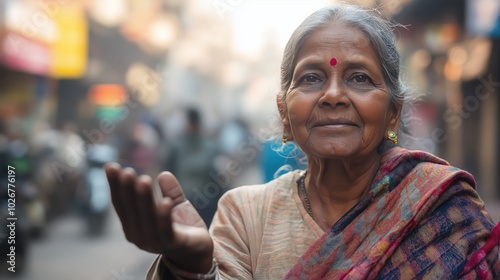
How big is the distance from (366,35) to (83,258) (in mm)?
6530

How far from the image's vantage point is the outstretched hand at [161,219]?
1.44m

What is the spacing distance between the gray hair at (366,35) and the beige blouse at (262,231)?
1.23ft

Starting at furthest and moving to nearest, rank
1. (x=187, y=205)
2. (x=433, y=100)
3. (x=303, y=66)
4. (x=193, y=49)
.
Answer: (x=433, y=100) < (x=193, y=49) < (x=303, y=66) < (x=187, y=205)

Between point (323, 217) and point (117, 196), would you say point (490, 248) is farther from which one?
point (117, 196)

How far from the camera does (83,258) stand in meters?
7.81

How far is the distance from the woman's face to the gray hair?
0.02 metres

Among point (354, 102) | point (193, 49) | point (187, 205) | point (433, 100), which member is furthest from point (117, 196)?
point (433, 100)

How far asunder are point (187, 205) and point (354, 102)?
621mm

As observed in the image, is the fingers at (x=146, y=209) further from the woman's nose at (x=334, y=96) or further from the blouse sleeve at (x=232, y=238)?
the woman's nose at (x=334, y=96)

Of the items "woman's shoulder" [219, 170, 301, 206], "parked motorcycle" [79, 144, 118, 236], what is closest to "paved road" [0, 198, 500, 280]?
"parked motorcycle" [79, 144, 118, 236]

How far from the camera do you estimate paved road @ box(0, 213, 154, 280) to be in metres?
6.93

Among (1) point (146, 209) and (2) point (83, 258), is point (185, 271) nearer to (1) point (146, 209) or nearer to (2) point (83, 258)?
(1) point (146, 209)

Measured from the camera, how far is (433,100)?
12.2 metres

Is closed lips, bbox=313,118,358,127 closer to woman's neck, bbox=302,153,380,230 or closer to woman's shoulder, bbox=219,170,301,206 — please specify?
woman's neck, bbox=302,153,380,230
